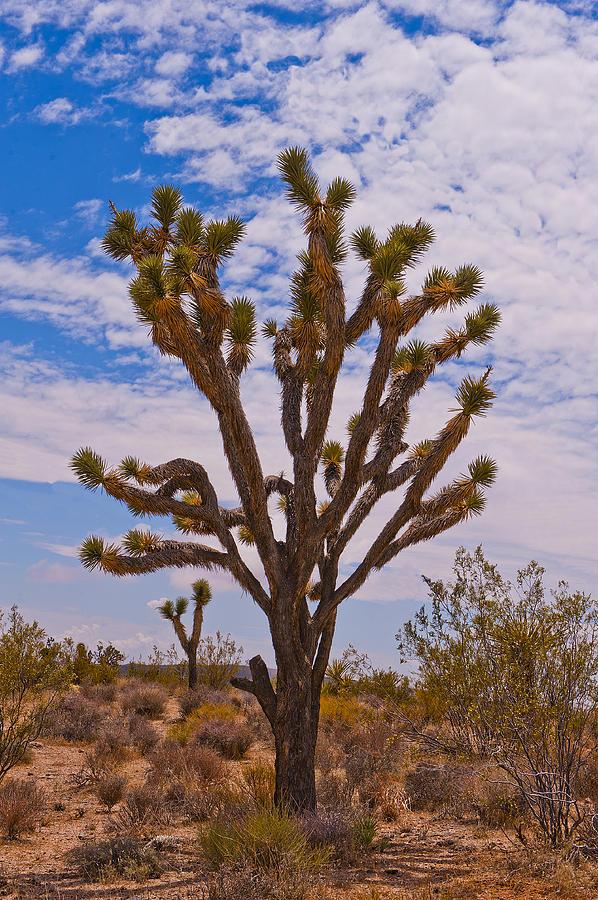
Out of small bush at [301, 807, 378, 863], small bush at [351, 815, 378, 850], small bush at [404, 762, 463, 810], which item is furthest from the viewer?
small bush at [404, 762, 463, 810]

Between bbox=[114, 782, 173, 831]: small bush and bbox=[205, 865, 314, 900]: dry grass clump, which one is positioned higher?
bbox=[205, 865, 314, 900]: dry grass clump

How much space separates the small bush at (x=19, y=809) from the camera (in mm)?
9859

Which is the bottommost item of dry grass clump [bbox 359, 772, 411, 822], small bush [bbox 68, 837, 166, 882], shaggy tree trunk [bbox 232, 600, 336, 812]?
small bush [bbox 68, 837, 166, 882]

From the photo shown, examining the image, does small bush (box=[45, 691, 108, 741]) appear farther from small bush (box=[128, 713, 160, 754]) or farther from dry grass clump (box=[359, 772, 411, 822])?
dry grass clump (box=[359, 772, 411, 822])

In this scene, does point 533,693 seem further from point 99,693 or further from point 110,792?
point 99,693

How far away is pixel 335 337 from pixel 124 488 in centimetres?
364

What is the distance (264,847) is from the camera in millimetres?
6922

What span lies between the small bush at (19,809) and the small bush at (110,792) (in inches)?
37.8

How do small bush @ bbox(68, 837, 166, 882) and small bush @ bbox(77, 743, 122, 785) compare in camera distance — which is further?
small bush @ bbox(77, 743, 122, 785)

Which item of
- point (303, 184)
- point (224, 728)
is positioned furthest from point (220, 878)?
point (224, 728)

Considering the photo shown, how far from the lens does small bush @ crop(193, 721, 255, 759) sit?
15531 mm

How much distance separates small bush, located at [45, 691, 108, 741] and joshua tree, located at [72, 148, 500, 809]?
9782mm

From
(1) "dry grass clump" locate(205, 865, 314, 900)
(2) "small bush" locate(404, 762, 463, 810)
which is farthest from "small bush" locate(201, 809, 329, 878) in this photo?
(2) "small bush" locate(404, 762, 463, 810)

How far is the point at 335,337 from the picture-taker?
358 inches
